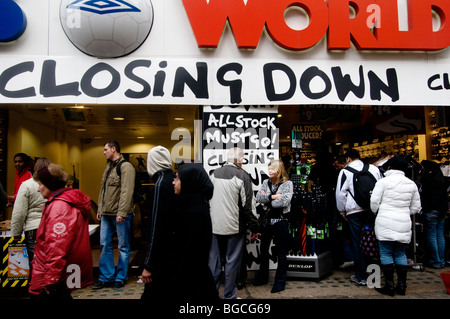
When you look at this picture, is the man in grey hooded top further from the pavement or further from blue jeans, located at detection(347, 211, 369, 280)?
blue jeans, located at detection(347, 211, 369, 280)

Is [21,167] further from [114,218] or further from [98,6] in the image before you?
Result: [98,6]

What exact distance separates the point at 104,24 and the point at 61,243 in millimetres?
4060

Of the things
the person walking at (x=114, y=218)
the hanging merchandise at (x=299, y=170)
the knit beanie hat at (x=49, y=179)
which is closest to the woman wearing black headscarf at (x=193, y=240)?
the knit beanie hat at (x=49, y=179)

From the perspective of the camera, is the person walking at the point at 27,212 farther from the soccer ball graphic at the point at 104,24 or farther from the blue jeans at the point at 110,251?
the soccer ball graphic at the point at 104,24

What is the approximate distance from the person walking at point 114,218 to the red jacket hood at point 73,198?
81.3 inches

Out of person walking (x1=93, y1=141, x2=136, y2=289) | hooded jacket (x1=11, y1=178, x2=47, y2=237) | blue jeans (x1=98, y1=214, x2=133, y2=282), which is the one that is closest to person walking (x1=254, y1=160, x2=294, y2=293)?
person walking (x1=93, y1=141, x2=136, y2=289)

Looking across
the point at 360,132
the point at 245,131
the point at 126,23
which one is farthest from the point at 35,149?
the point at 360,132

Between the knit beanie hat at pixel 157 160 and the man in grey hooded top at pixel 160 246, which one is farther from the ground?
the knit beanie hat at pixel 157 160

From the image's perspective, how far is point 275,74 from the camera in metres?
6.29

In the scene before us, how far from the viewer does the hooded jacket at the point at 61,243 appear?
10.3 feet

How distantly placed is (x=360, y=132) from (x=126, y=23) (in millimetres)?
8920

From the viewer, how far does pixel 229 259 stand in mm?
4918
